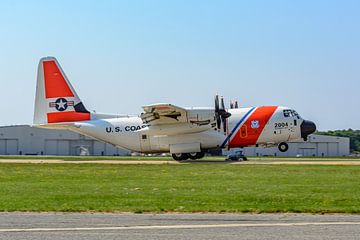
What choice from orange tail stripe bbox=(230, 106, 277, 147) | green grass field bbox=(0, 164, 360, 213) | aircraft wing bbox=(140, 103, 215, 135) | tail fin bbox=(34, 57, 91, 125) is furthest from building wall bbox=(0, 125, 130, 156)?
green grass field bbox=(0, 164, 360, 213)

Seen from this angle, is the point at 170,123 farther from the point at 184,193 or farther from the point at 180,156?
the point at 184,193

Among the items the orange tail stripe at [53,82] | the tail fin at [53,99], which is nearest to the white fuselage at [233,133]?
the tail fin at [53,99]

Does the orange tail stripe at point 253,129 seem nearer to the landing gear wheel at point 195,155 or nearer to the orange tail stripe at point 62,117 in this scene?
the landing gear wheel at point 195,155

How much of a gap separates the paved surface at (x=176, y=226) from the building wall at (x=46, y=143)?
262 ft

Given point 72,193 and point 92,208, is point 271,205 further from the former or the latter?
point 72,193

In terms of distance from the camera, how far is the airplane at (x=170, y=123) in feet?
159

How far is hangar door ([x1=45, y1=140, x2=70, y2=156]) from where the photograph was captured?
94812mm

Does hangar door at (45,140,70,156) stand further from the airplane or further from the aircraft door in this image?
the aircraft door

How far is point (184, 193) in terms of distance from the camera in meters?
21.8

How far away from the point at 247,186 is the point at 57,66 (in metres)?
30.5

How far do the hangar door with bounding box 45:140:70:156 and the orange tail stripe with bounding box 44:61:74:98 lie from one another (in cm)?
4394

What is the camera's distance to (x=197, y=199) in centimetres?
1961

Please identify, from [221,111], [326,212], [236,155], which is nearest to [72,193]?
[326,212]

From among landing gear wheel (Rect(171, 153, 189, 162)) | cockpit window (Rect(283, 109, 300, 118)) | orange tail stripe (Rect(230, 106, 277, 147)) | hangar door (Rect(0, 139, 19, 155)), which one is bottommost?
landing gear wheel (Rect(171, 153, 189, 162))
